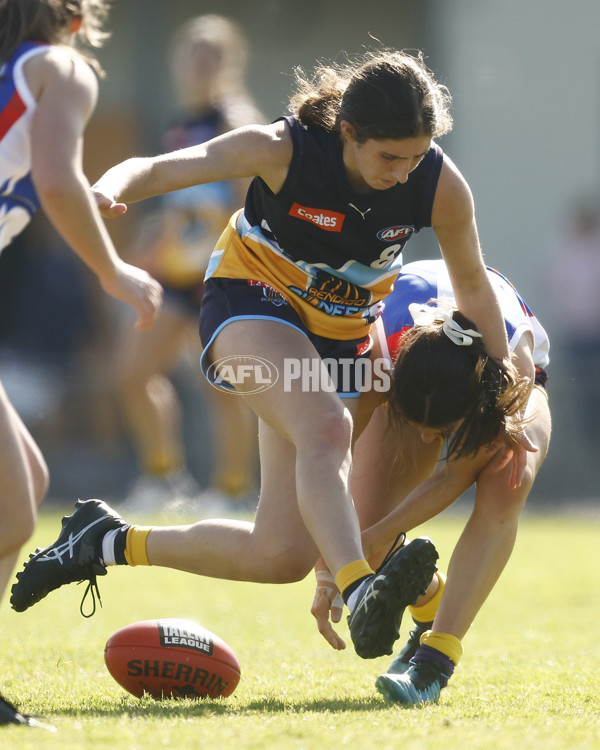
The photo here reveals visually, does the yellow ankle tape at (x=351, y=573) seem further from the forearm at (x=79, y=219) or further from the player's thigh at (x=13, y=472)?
the forearm at (x=79, y=219)

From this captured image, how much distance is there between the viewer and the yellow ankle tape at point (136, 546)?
401 centimetres

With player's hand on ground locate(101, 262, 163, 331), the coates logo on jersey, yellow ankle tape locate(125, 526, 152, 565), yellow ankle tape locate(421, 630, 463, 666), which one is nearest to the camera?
player's hand on ground locate(101, 262, 163, 331)

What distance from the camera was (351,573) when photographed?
3.39 metres

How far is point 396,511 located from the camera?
4.12m

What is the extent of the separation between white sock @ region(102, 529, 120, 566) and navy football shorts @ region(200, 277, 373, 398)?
2.05 ft

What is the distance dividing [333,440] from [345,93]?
108 centimetres

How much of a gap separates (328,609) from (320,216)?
1.28 metres

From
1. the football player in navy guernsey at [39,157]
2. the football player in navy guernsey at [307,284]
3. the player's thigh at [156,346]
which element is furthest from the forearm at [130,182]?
the player's thigh at [156,346]

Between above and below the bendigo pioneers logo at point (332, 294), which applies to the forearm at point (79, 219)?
above

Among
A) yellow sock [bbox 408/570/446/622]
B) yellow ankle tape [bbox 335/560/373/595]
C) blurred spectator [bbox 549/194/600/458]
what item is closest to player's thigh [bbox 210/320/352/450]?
yellow ankle tape [bbox 335/560/373/595]

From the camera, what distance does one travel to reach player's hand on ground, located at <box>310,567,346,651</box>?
3842 mm

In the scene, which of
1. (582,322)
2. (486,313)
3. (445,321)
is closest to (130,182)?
(445,321)

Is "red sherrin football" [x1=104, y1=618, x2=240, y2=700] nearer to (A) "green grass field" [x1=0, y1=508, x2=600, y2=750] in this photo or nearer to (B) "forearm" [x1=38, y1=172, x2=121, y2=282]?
(A) "green grass field" [x1=0, y1=508, x2=600, y2=750]

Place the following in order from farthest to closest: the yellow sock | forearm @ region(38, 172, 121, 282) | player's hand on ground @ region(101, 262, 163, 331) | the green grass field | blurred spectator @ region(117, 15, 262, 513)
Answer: blurred spectator @ region(117, 15, 262, 513) → the yellow sock → player's hand on ground @ region(101, 262, 163, 331) → forearm @ region(38, 172, 121, 282) → the green grass field
